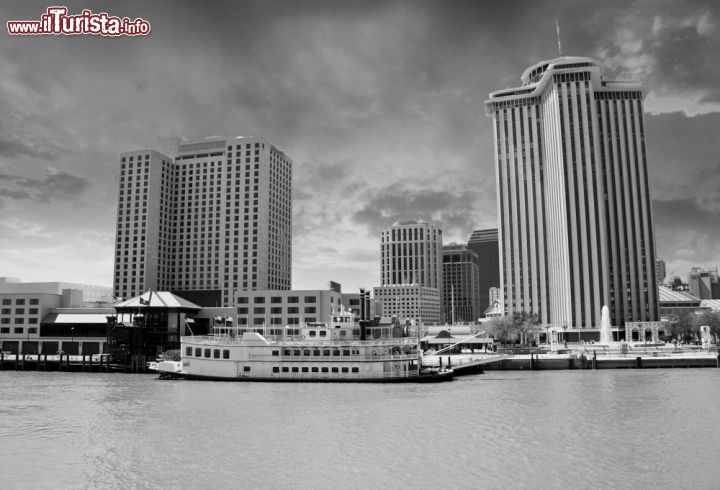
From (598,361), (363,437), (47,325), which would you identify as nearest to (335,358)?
(363,437)

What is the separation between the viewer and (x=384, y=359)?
74.4 meters

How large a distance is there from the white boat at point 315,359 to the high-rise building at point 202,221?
99950 millimetres

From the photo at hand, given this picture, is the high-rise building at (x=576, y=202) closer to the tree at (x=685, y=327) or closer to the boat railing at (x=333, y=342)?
the tree at (x=685, y=327)

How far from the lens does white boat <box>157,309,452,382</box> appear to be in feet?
244

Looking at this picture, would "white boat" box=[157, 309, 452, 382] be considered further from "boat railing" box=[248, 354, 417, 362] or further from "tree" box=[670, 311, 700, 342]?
"tree" box=[670, 311, 700, 342]

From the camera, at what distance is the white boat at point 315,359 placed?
244 ft

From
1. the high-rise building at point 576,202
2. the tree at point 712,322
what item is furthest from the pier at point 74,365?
the high-rise building at point 576,202

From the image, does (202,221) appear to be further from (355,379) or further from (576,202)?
(355,379)

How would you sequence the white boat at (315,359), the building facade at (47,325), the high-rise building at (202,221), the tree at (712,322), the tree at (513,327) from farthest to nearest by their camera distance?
1. the high-rise building at (202,221)
2. the tree at (513,327)
3. the building facade at (47,325)
4. the tree at (712,322)
5. the white boat at (315,359)

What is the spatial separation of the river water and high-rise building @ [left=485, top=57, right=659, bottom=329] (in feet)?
359

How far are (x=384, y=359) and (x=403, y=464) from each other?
133ft

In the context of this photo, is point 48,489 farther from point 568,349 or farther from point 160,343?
point 568,349

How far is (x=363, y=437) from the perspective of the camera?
40.4 m

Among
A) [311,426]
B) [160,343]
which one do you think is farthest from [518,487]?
[160,343]
